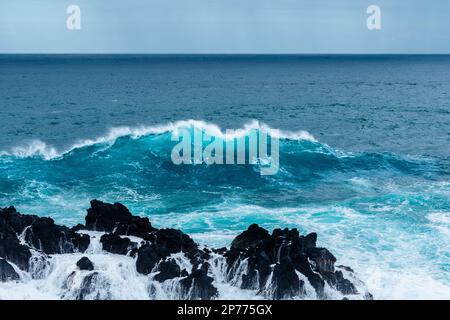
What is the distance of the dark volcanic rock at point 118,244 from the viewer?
23.5m

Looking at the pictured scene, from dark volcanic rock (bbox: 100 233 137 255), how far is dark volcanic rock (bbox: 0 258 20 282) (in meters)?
3.79

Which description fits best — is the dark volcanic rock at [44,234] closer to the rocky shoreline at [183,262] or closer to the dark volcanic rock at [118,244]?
the rocky shoreline at [183,262]

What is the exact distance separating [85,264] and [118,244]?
87.5 inches

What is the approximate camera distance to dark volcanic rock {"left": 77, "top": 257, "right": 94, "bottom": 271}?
2161 centimetres

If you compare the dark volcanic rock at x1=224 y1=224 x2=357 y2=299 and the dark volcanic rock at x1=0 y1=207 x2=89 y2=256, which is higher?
the dark volcanic rock at x1=0 y1=207 x2=89 y2=256

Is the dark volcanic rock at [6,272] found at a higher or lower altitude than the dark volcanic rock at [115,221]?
lower

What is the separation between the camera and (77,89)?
106500 mm

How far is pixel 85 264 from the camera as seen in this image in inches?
853

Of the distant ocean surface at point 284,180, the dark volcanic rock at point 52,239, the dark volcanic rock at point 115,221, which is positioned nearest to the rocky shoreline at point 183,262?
the dark volcanic rock at point 52,239

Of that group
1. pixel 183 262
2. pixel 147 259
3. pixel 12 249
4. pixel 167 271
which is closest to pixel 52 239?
pixel 12 249

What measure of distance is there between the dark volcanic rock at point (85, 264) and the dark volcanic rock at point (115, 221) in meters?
3.63

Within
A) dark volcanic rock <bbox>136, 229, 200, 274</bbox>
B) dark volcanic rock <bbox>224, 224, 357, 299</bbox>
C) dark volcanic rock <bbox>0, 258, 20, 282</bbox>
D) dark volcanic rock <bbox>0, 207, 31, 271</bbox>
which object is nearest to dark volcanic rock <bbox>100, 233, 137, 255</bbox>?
dark volcanic rock <bbox>136, 229, 200, 274</bbox>

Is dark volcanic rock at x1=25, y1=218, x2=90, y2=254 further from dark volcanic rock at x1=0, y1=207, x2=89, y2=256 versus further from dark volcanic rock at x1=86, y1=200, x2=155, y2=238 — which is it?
dark volcanic rock at x1=86, y1=200, x2=155, y2=238
